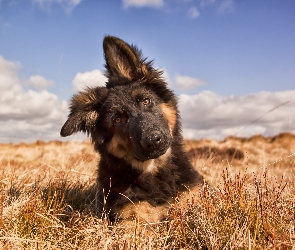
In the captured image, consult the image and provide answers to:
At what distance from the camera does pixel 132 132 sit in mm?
4273

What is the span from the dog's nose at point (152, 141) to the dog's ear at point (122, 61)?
109cm

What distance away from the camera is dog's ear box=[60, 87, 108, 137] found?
177 inches

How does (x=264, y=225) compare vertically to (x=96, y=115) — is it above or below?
below

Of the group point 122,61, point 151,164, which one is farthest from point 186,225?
point 122,61

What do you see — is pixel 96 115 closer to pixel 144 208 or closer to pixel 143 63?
pixel 143 63

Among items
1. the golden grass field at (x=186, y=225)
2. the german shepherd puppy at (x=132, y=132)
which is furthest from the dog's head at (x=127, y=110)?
the golden grass field at (x=186, y=225)

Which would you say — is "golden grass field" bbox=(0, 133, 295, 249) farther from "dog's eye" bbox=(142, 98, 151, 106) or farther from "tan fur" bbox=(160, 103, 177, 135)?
"dog's eye" bbox=(142, 98, 151, 106)

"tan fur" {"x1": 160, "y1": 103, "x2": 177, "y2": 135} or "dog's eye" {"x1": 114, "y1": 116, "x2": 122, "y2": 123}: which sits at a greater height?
"tan fur" {"x1": 160, "y1": 103, "x2": 177, "y2": 135}

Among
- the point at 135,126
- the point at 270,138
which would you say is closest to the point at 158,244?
the point at 135,126

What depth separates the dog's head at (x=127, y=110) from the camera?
4.20 m

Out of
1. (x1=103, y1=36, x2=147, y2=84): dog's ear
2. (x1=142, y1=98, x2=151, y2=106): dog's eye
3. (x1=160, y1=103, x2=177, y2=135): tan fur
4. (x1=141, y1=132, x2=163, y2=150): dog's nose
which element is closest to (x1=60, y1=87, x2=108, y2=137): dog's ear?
(x1=103, y1=36, x2=147, y2=84): dog's ear

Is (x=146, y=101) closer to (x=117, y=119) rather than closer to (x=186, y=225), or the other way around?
(x=117, y=119)

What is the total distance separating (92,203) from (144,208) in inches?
47.2

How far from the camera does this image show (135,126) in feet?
14.0
